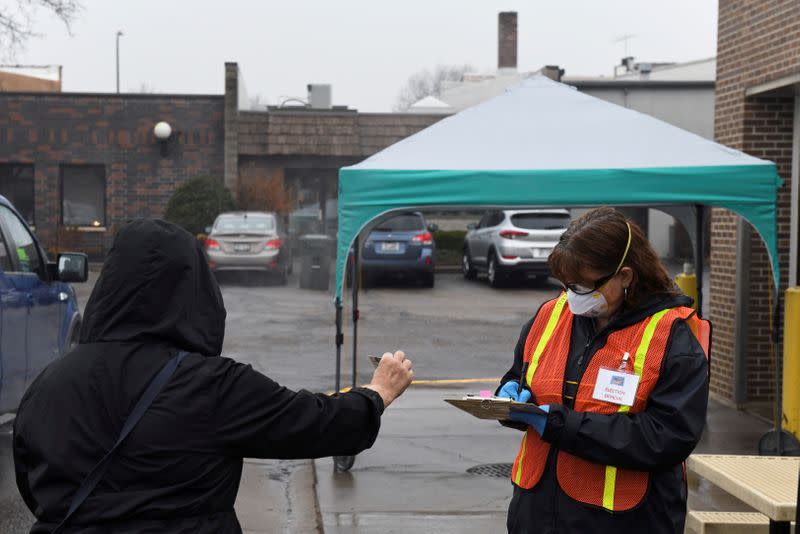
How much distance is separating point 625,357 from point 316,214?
27750 mm

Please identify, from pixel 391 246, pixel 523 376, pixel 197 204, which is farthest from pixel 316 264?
pixel 523 376

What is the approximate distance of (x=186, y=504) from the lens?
2500 millimetres

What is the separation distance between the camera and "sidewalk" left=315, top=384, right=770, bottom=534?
6496 millimetres

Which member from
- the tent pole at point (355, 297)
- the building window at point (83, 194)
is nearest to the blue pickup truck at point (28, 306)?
the tent pole at point (355, 297)

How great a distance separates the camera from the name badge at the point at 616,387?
3.07m

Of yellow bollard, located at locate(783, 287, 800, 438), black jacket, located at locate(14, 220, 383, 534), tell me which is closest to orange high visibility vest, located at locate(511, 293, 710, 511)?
black jacket, located at locate(14, 220, 383, 534)

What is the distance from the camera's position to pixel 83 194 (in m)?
30.2

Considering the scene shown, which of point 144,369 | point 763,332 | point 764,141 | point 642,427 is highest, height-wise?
point 764,141

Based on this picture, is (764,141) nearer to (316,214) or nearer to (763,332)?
(763,332)

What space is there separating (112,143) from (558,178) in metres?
24.3

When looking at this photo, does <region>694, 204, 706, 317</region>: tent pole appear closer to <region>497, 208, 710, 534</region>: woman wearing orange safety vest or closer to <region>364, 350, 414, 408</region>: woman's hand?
<region>497, 208, 710, 534</region>: woman wearing orange safety vest

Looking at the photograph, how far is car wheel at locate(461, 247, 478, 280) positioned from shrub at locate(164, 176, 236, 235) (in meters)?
6.58

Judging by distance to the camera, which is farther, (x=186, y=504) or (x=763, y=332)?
(x=763, y=332)

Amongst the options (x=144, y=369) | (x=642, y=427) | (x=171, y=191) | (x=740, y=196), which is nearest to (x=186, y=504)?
(x=144, y=369)
